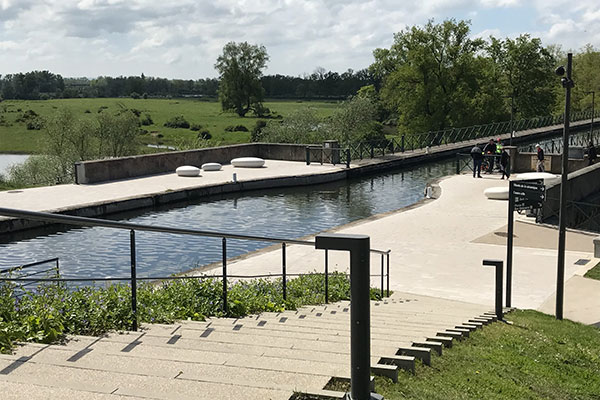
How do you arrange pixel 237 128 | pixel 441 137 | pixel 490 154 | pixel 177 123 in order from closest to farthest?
pixel 490 154 → pixel 441 137 → pixel 237 128 → pixel 177 123

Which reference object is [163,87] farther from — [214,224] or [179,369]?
[179,369]

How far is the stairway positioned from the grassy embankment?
0.71 feet

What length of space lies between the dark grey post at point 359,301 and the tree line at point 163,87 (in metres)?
150

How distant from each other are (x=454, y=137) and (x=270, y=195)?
96.4 feet

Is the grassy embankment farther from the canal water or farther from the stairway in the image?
the canal water

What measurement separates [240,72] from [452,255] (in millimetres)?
88008

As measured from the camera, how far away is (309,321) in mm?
7562

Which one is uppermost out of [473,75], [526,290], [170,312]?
[473,75]

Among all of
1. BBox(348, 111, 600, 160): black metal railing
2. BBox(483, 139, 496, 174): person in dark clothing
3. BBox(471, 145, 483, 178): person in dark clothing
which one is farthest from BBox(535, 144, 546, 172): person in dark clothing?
BBox(348, 111, 600, 160): black metal railing

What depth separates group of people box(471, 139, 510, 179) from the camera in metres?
32.1

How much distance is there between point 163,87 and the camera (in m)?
181

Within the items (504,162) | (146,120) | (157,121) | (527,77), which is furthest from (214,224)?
(157,121)

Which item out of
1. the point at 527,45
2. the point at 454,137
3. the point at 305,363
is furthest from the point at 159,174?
the point at 527,45

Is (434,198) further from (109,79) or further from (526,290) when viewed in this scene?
(109,79)
